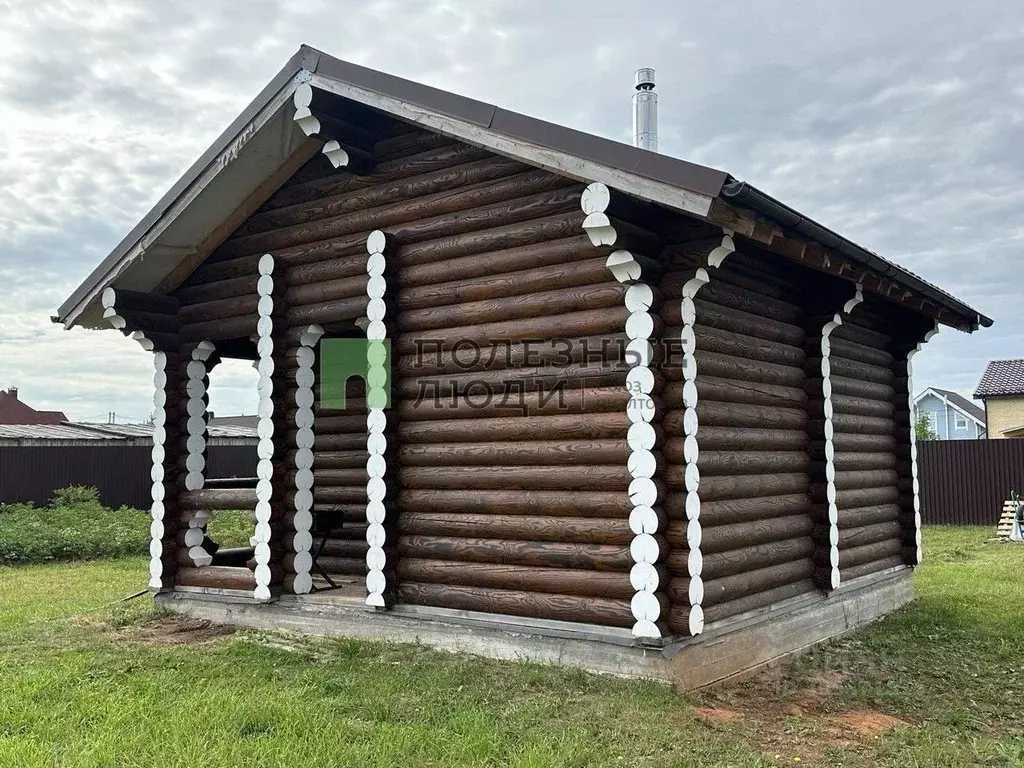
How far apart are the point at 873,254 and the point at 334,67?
4.40 metres

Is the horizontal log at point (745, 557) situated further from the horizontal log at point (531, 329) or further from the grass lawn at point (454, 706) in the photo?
the horizontal log at point (531, 329)

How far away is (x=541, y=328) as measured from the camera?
632 centimetres

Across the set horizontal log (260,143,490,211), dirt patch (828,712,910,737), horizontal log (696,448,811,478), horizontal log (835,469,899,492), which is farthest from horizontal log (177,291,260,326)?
dirt patch (828,712,910,737)

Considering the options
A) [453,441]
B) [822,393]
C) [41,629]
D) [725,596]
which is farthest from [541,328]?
[41,629]

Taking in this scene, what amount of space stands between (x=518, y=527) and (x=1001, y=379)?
31.6 metres

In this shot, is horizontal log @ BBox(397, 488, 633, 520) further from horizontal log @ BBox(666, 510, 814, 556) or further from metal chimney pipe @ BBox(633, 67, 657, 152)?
metal chimney pipe @ BBox(633, 67, 657, 152)

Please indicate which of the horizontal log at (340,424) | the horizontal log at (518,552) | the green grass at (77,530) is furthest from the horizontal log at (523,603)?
the green grass at (77,530)

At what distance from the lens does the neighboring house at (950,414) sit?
4866 cm

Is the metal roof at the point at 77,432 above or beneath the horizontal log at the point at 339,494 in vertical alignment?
above

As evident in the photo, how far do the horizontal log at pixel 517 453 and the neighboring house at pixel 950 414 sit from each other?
47.8 metres

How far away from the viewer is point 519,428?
640 centimetres

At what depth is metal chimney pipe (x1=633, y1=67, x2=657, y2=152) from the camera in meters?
8.12

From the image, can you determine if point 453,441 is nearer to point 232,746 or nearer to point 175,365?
point 232,746

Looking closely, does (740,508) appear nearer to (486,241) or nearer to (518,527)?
(518,527)
